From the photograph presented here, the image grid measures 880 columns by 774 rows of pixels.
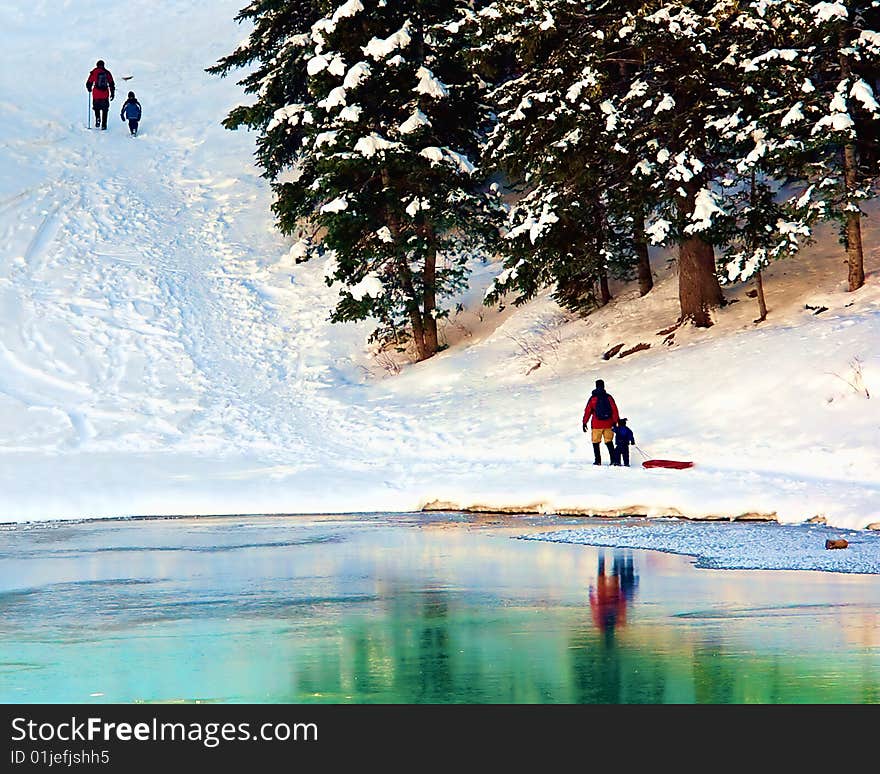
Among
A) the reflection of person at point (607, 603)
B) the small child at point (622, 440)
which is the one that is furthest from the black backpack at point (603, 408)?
the reflection of person at point (607, 603)

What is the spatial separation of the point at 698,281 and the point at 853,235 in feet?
10.9

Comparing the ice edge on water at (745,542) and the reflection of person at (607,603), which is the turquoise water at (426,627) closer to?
the reflection of person at (607,603)

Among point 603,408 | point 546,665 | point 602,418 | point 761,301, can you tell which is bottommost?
point 546,665

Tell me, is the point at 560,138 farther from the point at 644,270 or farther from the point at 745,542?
the point at 745,542

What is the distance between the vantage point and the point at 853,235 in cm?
2467

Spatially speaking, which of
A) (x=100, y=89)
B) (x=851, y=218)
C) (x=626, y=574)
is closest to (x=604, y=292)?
(x=851, y=218)

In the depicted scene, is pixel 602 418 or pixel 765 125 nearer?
pixel 602 418

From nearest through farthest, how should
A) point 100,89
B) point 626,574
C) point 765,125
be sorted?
1. point 626,574
2. point 765,125
3. point 100,89

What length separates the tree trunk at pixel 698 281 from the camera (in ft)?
88.0

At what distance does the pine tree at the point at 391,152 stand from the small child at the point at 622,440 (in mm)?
9894

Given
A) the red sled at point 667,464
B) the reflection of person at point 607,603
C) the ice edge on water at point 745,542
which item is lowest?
the reflection of person at point 607,603

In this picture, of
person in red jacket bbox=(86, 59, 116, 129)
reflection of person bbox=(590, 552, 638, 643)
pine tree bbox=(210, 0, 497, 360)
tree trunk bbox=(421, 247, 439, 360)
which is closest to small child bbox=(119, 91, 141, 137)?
person in red jacket bbox=(86, 59, 116, 129)
